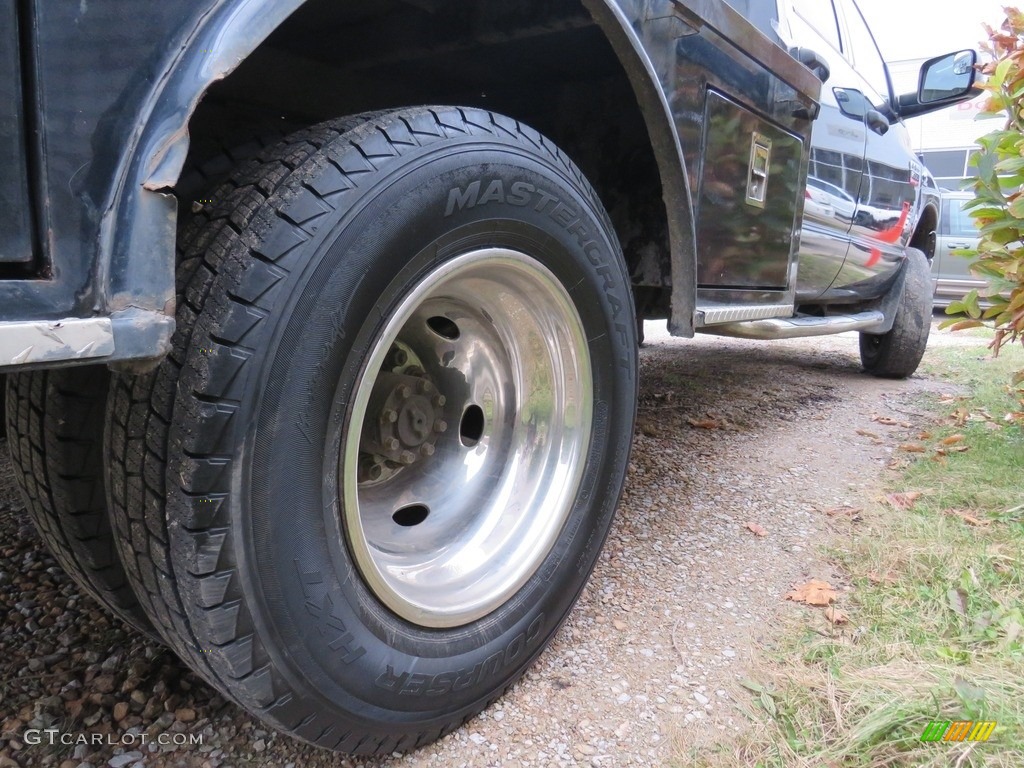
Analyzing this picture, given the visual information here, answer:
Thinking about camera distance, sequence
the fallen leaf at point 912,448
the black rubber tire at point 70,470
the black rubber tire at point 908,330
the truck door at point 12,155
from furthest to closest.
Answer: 1. the black rubber tire at point 908,330
2. the fallen leaf at point 912,448
3. the black rubber tire at point 70,470
4. the truck door at point 12,155

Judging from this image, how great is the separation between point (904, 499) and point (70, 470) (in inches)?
99.2

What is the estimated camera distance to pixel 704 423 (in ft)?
10.9

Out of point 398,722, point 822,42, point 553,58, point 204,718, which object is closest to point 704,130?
point 553,58

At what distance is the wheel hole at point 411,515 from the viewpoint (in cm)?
145

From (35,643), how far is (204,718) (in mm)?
505

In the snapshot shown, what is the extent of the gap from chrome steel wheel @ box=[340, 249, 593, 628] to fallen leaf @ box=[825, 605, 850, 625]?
753 mm

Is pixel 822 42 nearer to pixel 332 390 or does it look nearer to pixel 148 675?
pixel 332 390

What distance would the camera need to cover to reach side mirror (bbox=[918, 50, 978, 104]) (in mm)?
3611

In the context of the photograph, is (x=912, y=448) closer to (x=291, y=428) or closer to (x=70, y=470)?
(x=291, y=428)

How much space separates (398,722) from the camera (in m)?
1.16

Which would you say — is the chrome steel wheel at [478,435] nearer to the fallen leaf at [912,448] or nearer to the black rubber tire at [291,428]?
the black rubber tire at [291,428]

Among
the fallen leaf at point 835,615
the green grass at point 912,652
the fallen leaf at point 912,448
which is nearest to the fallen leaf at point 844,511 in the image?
the green grass at point 912,652

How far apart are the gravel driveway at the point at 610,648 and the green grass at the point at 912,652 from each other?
0.09 m

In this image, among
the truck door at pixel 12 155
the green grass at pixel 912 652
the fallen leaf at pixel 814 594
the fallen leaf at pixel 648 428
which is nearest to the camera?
the truck door at pixel 12 155
